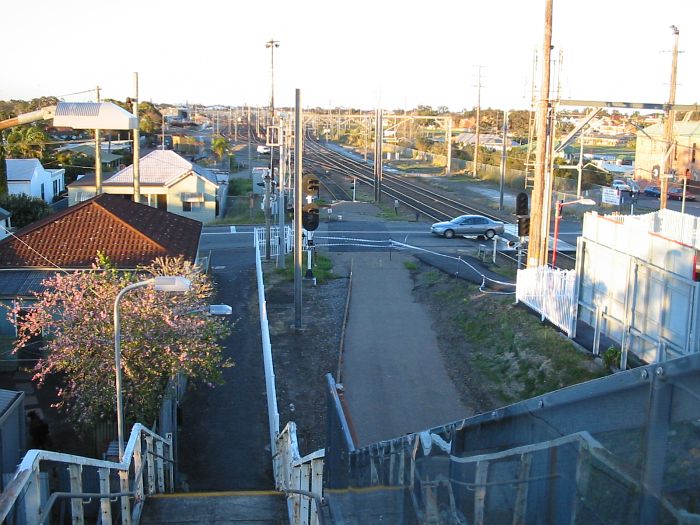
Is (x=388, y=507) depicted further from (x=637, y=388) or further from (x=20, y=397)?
(x=20, y=397)

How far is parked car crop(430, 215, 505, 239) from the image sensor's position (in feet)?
118

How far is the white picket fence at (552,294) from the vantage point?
17.4 metres

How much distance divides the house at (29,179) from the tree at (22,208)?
11.7 feet

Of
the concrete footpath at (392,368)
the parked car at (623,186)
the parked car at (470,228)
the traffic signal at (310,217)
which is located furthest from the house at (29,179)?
the parked car at (623,186)

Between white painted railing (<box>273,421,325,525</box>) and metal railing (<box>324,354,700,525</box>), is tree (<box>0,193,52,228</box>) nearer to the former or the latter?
white painted railing (<box>273,421,325,525</box>)

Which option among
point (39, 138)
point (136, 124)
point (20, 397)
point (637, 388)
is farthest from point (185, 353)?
point (39, 138)

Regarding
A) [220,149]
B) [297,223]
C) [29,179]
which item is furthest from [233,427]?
[220,149]

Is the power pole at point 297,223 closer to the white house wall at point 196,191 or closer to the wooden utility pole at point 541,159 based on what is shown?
the wooden utility pole at point 541,159

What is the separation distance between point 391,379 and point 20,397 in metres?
7.66

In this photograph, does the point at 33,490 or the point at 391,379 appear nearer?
the point at 33,490

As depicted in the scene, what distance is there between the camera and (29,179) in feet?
142

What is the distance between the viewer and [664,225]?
56.5 feet

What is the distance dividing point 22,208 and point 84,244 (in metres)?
18.3

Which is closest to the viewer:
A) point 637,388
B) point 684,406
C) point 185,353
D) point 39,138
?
point 684,406
